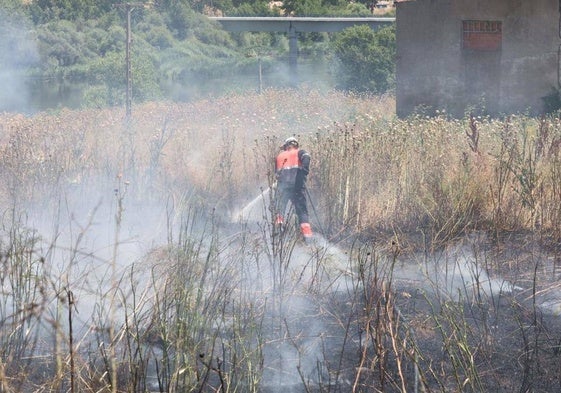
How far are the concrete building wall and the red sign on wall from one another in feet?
0.29

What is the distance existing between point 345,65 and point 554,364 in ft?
122

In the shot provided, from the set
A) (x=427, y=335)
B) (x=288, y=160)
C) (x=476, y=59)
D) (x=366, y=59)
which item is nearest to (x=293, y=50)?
(x=366, y=59)

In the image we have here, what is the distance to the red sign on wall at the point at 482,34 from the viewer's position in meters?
21.3

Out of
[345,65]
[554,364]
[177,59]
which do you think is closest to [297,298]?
[554,364]

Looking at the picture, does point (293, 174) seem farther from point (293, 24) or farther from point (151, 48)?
point (293, 24)

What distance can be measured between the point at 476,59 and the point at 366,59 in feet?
62.4

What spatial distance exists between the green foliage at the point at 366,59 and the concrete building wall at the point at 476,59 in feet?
47.6

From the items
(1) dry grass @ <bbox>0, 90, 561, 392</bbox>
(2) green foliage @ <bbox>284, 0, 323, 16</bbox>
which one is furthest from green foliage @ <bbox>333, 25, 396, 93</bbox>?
(2) green foliage @ <bbox>284, 0, 323, 16</bbox>

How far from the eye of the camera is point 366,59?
40.4 m

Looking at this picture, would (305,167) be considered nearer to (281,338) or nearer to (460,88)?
(281,338)

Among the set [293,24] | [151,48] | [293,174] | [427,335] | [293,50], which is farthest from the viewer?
[293,50]

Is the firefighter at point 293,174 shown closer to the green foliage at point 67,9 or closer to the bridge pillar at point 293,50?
the green foliage at point 67,9

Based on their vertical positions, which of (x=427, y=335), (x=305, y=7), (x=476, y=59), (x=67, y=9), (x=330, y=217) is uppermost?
(x=305, y=7)

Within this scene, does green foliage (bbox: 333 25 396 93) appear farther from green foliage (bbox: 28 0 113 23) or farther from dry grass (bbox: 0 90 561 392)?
dry grass (bbox: 0 90 561 392)
